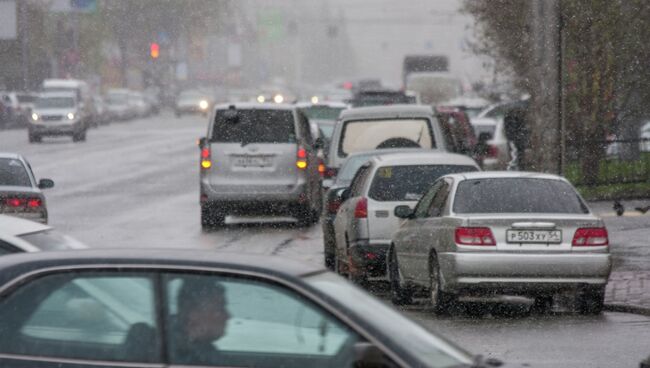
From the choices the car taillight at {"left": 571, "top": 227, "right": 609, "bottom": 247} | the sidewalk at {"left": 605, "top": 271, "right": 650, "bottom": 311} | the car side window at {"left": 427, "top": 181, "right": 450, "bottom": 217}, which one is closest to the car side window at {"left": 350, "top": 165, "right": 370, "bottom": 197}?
the car side window at {"left": 427, "top": 181, "right": 450, "bottom": 217}

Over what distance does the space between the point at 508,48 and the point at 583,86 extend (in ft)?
12.1

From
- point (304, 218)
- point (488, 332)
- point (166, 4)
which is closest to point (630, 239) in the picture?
point (304, 218)

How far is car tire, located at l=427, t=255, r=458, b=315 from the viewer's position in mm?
14898

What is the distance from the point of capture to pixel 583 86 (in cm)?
3039

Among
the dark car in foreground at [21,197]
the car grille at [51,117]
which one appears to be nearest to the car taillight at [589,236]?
the dark car in foreground at [21,197]

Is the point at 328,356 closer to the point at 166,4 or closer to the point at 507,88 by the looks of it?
the point at 507,88

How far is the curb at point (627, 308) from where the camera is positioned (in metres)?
15.1

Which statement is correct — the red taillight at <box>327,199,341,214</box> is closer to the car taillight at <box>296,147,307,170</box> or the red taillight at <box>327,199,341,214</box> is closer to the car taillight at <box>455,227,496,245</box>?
the car taillight at <box>455,227,496,245</box>

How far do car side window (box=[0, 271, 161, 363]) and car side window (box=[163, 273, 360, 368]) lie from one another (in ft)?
0.34

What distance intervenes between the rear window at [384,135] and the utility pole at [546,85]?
185 centimetres

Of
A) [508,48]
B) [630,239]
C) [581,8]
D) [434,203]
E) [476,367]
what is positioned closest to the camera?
[476,367]

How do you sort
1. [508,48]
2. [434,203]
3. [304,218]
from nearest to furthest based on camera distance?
[434,203] → [304,218] → [508,48]

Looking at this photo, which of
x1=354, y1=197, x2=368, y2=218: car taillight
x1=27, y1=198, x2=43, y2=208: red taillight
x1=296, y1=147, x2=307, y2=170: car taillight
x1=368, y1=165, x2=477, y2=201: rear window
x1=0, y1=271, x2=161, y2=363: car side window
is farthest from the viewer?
x1=296, y1=147, x2=307, y2=170: car taillight

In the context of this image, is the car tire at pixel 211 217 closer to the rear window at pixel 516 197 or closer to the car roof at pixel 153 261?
the rear window at pixel 516 197
